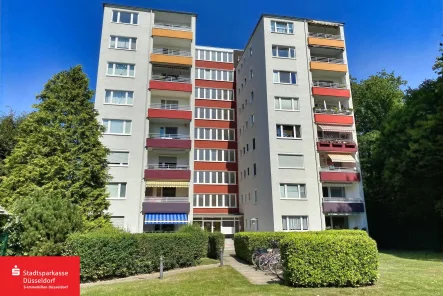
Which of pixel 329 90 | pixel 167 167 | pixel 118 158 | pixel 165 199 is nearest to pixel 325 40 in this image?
pixel 329 90

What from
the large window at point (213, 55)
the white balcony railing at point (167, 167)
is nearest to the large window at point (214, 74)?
the large window at point (213, 55)

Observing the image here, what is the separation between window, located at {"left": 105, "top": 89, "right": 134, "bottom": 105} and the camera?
107 ft

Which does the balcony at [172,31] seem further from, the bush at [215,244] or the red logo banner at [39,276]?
the red logo banner at [39,276]

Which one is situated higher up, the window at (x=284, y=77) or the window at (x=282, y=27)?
the window at (x=282, y=27)

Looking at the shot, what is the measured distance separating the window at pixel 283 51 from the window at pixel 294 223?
18658mm

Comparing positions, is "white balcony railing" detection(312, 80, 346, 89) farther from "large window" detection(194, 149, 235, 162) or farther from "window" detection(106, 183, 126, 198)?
"window" detection(106, 183, 126, 198)

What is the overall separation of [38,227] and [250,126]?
27.9 meters

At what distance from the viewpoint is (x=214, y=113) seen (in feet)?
149

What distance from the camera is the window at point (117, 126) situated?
3150 cm

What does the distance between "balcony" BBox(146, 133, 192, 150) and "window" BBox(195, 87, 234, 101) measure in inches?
543

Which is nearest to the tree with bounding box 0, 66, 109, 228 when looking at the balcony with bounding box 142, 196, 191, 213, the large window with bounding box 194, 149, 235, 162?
the balcony with bounding box 142, 196, 191, 213

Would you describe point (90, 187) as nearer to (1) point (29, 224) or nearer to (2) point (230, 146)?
(1) point (29, 224)

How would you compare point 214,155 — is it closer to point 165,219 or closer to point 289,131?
point 289,131

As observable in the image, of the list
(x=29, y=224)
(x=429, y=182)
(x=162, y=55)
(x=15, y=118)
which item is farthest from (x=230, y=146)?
(x=29, y=224)
